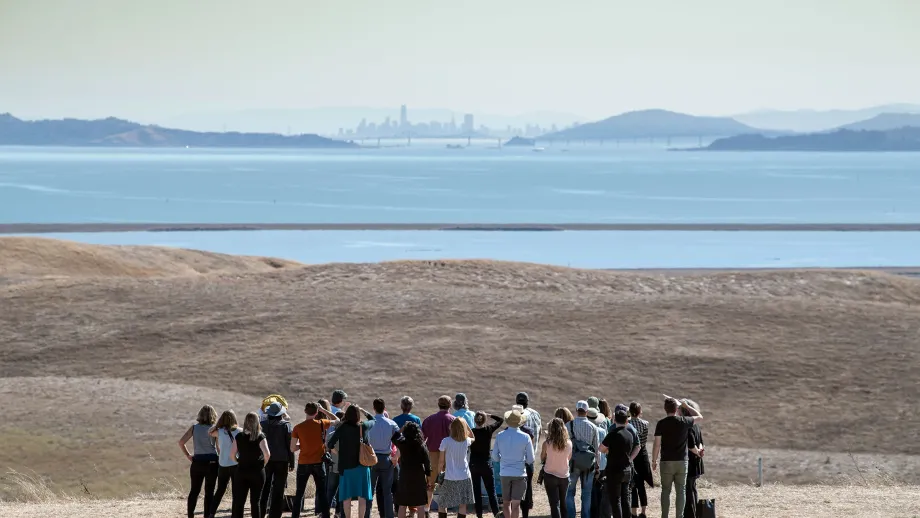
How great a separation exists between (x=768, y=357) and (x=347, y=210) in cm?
10541

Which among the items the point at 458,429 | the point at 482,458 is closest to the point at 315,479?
the point at 482,458

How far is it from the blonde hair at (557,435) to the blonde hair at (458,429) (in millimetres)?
918

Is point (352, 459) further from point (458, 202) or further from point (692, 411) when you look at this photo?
point (458, 202)

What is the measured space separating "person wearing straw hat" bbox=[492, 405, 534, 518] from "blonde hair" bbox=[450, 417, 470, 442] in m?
0.41

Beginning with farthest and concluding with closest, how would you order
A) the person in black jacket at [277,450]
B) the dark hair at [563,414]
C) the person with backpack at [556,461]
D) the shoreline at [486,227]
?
the shoreline at [486,227] → the dark hair at [563,414] → the person in black jacket at [277,450] → the person with backpack at [556,461]

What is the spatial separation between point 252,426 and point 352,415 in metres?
1.10

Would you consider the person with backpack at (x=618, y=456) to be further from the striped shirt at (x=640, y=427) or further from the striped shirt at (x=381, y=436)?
the striped shirt at (x=381, y=436)

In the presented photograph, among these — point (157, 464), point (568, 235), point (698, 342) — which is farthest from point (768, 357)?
point (568, 235)

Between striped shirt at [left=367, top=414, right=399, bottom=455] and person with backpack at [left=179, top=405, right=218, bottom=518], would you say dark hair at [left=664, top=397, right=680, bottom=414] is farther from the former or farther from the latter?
person with backpack at [left=179, top=405, right=218, bottom=518]

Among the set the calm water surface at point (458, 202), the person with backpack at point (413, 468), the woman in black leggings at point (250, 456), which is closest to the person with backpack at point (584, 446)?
the person with backpack at point (413, 468)

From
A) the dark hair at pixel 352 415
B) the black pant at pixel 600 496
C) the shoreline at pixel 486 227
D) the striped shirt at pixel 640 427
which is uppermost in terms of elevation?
the dark hair at pixel 352 415

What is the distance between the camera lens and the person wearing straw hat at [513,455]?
46.4 ft

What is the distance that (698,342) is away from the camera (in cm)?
3322

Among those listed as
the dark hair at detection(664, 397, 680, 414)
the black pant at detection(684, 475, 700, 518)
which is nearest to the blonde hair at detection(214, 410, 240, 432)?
the dark hair at detection(664, 397, 680, 414)
